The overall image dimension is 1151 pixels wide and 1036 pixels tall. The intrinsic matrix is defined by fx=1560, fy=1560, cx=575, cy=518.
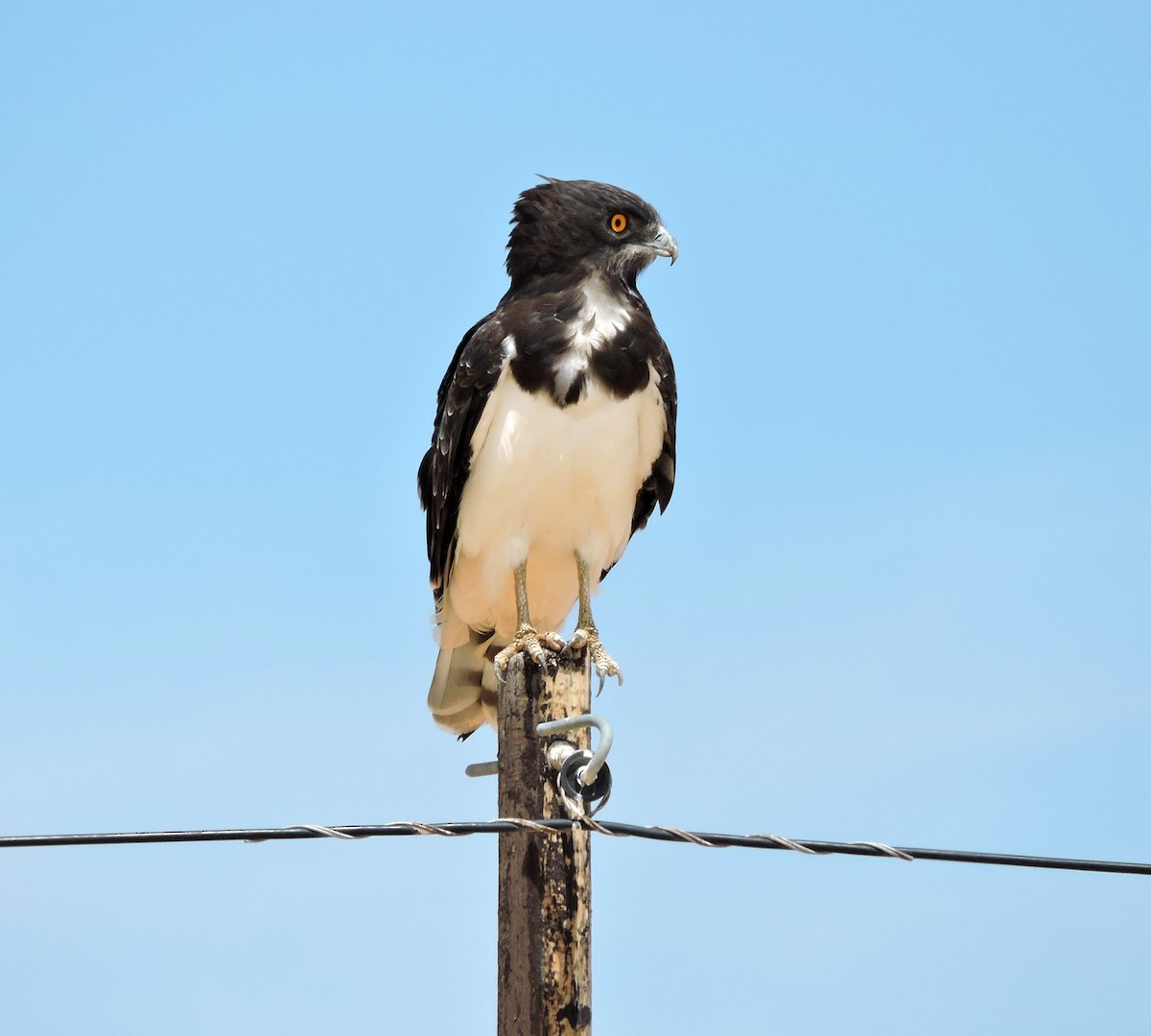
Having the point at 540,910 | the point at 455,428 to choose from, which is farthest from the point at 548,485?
the point at 540,910

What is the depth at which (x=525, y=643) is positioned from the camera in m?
6.18

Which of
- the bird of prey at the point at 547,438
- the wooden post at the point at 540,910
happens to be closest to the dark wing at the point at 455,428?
the bird of prey at the point at 547,438

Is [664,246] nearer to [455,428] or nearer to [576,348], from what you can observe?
[576,348]

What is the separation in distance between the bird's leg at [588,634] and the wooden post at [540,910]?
3.33ft

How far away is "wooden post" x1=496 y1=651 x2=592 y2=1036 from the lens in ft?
15.0

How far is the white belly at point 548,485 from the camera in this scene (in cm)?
700

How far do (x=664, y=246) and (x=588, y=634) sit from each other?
205 cm

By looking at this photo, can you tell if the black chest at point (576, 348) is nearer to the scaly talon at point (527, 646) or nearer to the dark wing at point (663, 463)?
the dark wing at point (663, 463)

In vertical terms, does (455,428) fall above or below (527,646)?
above

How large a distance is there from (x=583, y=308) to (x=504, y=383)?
51cm

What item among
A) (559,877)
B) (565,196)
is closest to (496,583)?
(565,196)

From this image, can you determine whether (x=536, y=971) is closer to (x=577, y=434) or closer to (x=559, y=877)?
(x=559, y=877)

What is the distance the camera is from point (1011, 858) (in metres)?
4.45

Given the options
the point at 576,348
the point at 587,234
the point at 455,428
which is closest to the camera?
the point at 576,348
